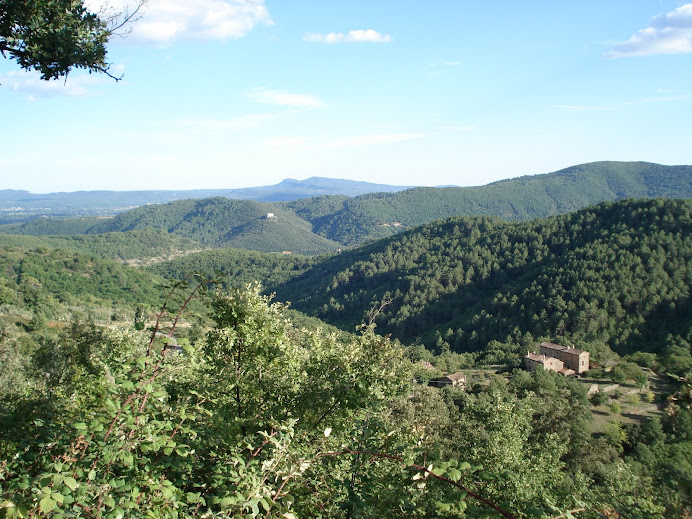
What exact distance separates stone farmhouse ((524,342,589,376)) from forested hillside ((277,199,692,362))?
6394 mm

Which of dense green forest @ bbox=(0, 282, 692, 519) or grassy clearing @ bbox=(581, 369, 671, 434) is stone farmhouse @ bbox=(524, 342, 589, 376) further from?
dense green forest @ bbox=(0, 282, 692, 519)

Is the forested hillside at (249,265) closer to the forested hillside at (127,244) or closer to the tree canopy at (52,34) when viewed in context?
the forested hillside at (127,244)

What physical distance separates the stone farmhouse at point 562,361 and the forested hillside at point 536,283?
21.0ft

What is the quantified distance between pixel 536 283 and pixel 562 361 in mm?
26738

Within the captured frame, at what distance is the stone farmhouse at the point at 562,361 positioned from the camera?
151ft

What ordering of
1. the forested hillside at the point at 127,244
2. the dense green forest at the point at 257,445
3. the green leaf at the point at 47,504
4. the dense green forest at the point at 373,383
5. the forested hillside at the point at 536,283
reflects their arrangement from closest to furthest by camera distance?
1. the green leaf at the point at 47,504
2. the dense green forest at the point at 257,445
3. the dense green forest at the point at 373,383
4. the forested hillside at the point at 536,283
5. the forested hillside at the point at 127,244

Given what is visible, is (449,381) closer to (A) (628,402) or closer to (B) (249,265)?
(A) (628,402)

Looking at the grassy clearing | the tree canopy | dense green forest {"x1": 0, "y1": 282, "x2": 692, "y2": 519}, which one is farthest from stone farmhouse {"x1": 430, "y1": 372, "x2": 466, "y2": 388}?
the tree canopy

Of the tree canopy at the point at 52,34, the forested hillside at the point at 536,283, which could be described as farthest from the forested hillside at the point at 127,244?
the tree canopy at the point at 52,34

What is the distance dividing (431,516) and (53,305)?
207ft

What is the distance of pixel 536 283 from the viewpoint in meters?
72.9

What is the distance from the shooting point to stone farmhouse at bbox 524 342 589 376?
46.1 m

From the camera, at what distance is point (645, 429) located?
28.5 meters

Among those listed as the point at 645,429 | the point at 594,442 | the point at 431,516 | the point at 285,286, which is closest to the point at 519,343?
the point at 645,429
